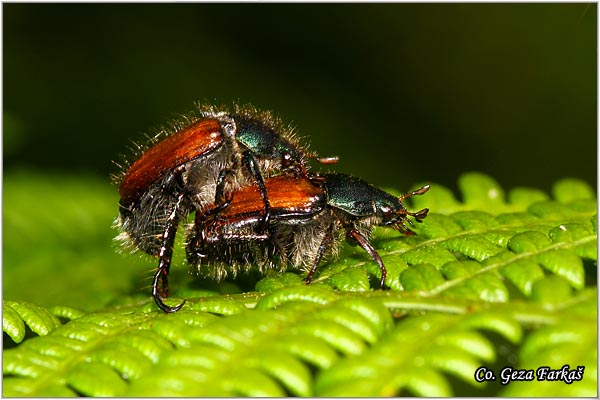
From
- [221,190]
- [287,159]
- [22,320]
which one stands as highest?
[287,159]

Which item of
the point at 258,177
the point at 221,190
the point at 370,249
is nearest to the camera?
the point at 370,249

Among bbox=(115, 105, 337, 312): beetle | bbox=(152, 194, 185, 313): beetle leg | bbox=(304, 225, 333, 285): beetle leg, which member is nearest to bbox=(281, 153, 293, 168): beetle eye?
bbox=(115, 105, 337, 312): beetle

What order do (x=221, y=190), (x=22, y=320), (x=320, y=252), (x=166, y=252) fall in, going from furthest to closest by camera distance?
(x=221, y=190) → (x=166, y=252) → (x=320, y=252) → (x=22, y=320)

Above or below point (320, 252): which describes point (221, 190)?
above

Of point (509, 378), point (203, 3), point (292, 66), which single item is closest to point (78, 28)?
point (203, 3)

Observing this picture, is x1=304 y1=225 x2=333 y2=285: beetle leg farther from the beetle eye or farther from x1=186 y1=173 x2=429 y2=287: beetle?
the beetle eye

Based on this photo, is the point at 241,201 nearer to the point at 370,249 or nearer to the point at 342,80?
the point at 370,249

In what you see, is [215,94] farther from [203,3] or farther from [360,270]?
[360,270]

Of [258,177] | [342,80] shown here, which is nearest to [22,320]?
[258,177]
